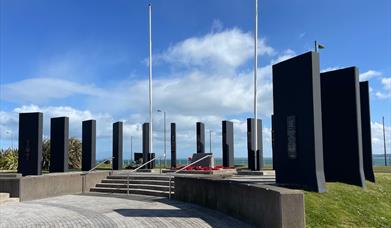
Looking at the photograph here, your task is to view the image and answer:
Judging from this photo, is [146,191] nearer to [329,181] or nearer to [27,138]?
[329,181]

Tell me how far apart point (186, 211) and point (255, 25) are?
65.5ft

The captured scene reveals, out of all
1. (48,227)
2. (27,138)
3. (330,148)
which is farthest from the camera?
(27,138)

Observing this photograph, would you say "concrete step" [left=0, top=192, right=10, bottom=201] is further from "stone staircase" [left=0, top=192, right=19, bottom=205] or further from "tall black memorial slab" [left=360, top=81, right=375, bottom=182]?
"tall black memorial slab" [left=360, top=81, right=375, bottom=182]

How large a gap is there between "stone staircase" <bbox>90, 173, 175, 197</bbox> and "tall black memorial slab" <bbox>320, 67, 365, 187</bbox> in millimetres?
6001

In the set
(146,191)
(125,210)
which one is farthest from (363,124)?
(125,210)

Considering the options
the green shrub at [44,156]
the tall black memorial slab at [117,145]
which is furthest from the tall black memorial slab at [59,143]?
the green shrub at [44,156]

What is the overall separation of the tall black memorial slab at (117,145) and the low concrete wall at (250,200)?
15412 mm

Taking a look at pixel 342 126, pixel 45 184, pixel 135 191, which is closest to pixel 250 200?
pixel 342 126

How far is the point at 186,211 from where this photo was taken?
12.7 metres

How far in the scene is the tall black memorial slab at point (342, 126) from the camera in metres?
15.1

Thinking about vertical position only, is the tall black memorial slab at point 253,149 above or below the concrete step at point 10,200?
above

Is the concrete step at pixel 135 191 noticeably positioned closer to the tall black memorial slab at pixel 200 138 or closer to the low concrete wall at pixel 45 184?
the low concrete wall at pixel 45 184

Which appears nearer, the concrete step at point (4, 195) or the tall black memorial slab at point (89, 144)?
the concrete step at point (4, 195)

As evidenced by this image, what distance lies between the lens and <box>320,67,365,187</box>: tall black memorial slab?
1509 centimetres
